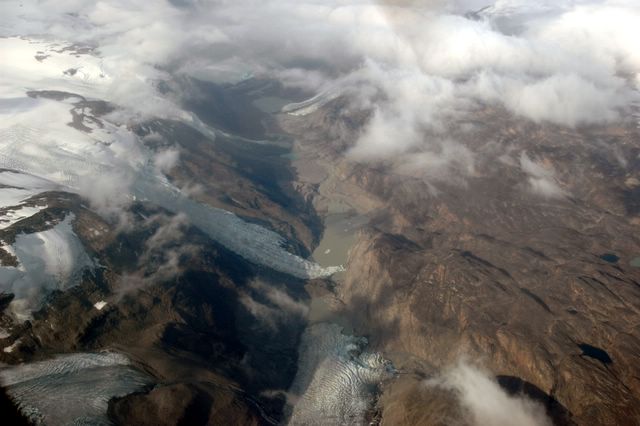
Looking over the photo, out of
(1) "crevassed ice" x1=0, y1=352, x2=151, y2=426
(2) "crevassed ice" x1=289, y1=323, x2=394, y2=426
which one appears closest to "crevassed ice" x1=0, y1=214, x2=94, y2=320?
(1) "crevassed ice" x1=0, y1=352, x2=151, y2=426

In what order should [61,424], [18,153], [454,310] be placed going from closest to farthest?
[61,424], [454,310], [18,153]

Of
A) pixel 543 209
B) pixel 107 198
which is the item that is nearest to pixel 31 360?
pixel 107 198

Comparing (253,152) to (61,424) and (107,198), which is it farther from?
(61,424)

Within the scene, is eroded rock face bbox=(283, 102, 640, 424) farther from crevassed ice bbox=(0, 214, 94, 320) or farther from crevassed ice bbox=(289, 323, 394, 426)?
crevassed ice bbox=(0, 214, 94, 320)

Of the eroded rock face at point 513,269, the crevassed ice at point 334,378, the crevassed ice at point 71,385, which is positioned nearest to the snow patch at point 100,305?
the crevassed ice at point 71,385

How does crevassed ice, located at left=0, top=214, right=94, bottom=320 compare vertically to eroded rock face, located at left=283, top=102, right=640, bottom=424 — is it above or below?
above

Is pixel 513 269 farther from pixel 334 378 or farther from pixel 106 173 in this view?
pixel 106 173

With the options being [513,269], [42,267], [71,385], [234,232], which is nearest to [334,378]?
[71,385]
